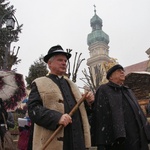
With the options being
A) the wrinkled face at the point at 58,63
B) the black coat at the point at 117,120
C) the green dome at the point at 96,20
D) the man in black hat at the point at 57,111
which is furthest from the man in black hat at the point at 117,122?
the green dome at the point at 96,20

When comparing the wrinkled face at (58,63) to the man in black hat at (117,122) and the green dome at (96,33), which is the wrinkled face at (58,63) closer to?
the man in black hat at (117,122)

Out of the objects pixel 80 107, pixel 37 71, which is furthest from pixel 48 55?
pixel 37 71

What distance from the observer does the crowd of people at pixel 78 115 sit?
2.20 meters

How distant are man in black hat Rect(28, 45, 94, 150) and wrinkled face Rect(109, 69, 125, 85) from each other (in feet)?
2.60

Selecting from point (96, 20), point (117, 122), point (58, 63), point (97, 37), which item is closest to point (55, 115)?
point (58, 63)

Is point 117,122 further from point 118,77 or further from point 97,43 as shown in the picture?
point 97,43

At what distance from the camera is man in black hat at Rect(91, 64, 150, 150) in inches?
107

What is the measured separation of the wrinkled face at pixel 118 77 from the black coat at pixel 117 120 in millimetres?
150

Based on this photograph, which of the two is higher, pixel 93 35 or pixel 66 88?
pixel 93 35

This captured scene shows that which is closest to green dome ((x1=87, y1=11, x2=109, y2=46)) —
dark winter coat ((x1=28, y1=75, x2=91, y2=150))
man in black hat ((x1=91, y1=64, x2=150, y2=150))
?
man in black hat ((x1=91, y1=64, x2=150, y2=150))

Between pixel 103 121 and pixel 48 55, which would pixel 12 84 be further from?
pixel 103 121

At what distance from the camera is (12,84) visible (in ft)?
13.4

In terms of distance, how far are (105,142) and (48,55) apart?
1234 millimetres

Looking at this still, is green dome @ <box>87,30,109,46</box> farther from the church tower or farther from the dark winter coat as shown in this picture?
the dark winter coat
